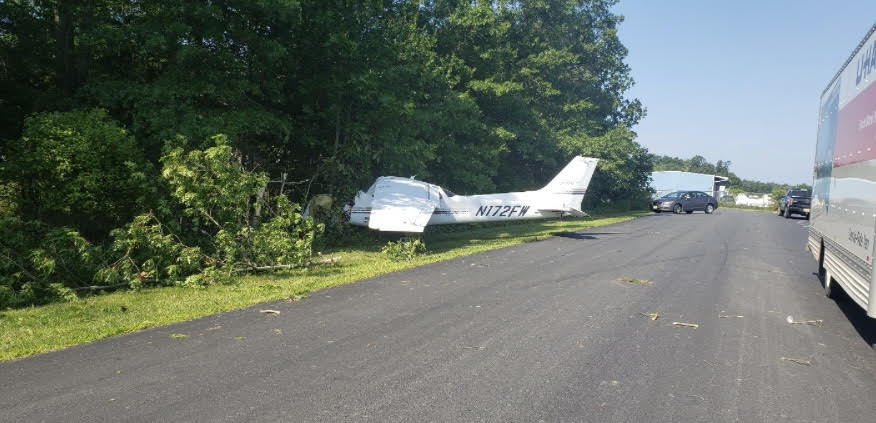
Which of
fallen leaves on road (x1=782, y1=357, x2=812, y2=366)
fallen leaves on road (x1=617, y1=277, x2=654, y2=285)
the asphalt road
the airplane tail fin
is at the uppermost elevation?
the airplane tail fin

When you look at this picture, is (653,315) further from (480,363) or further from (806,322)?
(480,363)

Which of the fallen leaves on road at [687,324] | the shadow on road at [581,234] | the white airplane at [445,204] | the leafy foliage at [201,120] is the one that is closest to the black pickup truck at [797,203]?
the shadow on road at [581,234]

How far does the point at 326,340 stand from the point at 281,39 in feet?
38.6

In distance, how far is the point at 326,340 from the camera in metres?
6.19

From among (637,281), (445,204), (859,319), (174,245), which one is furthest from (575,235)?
(174,245)

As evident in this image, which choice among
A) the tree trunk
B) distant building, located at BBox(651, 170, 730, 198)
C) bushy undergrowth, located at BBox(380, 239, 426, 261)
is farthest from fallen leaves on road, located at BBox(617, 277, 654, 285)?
distant building, located at BBox(651, 170, 730, 198)

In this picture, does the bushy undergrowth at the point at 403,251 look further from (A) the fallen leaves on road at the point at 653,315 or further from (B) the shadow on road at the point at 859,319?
(B) the shadow on road at the point at 859,319

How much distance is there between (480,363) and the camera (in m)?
5.43

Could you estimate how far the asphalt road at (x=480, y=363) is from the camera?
4297 mm

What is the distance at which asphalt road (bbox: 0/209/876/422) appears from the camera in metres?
→ 4.30

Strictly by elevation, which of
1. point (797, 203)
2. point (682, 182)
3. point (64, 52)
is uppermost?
point (64, 52)

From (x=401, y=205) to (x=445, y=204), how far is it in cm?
225

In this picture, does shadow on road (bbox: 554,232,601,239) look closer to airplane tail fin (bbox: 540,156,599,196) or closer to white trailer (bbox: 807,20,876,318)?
airplane tail fin (bbox: 540,156,599,196)

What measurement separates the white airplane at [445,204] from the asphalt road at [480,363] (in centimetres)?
538
